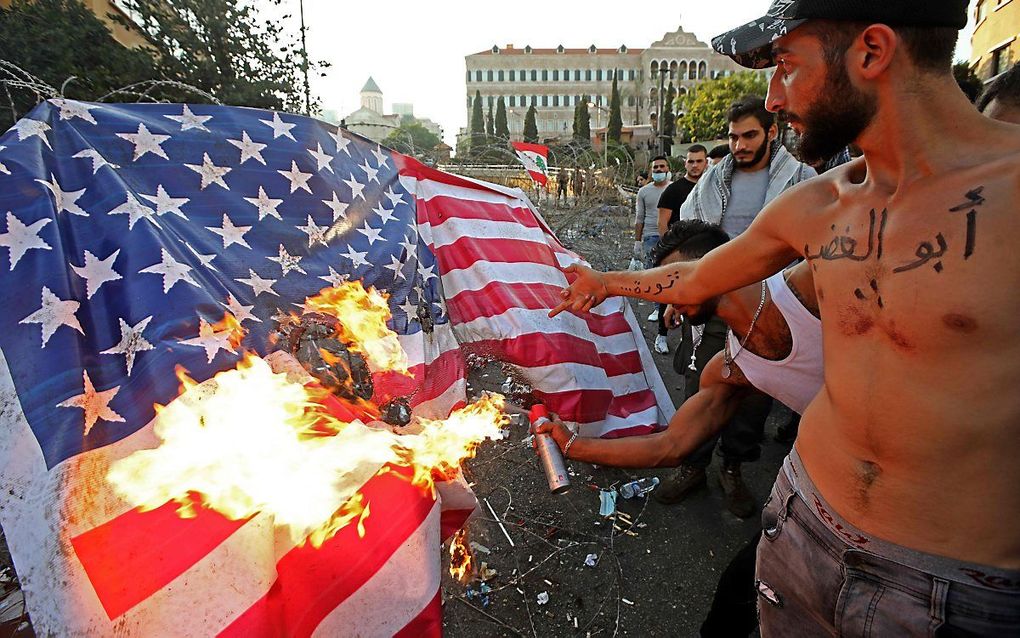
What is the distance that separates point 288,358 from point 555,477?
4.76 ft

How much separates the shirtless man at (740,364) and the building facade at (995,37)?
20.4 meters

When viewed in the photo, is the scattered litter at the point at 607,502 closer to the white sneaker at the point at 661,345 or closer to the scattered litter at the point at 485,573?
the scattered litter at the point at 485,573

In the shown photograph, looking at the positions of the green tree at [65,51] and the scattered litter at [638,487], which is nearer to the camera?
the scattered litter at [638,487]

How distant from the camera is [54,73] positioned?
22.6ft

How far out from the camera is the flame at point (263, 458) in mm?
1855

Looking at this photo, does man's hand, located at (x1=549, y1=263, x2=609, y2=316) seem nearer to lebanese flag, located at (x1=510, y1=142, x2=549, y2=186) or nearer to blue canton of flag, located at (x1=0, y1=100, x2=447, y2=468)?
blue canton of flag, located at (x1=0, y1=100, x2=447, y2=468)

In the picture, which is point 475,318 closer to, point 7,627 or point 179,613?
point 179,613

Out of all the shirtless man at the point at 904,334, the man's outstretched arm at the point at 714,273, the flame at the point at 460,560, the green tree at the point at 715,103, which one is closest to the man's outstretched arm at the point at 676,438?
the man's outstretched arm at the point at 714,273

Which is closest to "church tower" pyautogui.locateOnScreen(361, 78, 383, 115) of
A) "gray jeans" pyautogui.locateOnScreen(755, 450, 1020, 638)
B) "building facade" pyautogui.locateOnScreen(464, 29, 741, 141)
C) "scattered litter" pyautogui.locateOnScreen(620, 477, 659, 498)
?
"building facade" pyautogui.locateOnScreen(464, 29, 741, 141)

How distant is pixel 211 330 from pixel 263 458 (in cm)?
65

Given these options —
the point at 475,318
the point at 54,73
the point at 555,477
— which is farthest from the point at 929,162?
the point at 54,73

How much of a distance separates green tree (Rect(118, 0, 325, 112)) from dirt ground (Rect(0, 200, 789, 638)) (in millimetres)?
8317

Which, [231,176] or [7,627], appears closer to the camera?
[7,627]

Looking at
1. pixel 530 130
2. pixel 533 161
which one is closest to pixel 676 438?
pixel 533 161
